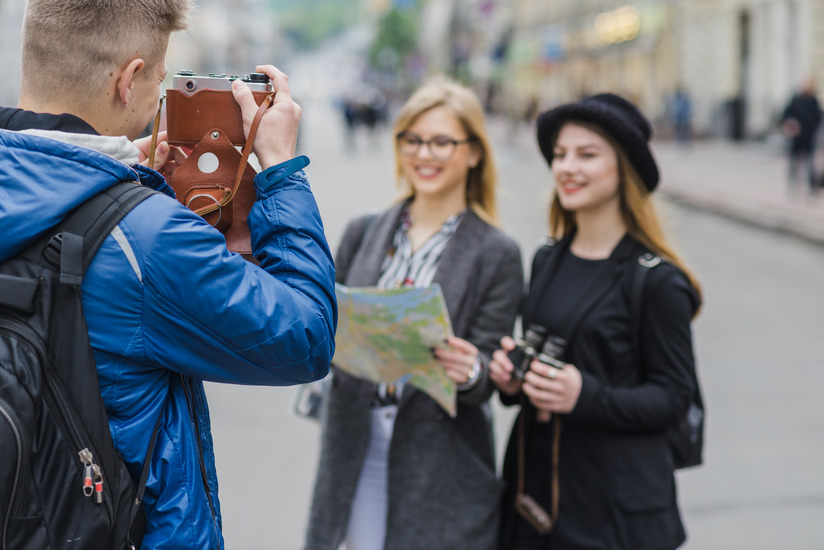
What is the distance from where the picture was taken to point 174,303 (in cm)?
144

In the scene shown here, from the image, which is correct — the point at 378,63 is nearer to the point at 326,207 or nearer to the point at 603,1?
the point at 603,1

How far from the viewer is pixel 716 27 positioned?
3011 cm

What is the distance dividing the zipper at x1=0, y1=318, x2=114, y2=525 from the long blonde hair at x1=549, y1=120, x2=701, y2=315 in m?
1.71

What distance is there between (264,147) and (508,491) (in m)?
1.50

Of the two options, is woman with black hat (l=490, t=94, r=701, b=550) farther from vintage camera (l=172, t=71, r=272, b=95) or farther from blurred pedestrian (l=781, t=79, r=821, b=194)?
blurred pedestrian (l=781, t=79, r=821, b=194)

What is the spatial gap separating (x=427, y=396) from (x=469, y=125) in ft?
2.99

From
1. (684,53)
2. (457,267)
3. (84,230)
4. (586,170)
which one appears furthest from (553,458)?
(684,53)

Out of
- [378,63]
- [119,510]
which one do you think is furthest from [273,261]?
[378,63]

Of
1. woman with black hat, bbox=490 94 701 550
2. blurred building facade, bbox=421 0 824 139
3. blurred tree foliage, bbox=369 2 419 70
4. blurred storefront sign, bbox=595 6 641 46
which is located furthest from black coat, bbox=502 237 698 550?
blurred tree foliage, bbox=369 2 419 70

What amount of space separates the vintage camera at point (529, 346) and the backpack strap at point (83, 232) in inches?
55.2

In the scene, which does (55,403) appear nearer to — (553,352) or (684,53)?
(553,352)

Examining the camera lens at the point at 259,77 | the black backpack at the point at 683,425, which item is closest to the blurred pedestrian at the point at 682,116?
the black backpack at the point at 683,425

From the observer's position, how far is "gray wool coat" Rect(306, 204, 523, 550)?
2717 mm

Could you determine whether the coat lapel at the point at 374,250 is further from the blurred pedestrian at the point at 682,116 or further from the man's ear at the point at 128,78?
the blurred pedestrian at the point at 682,116
